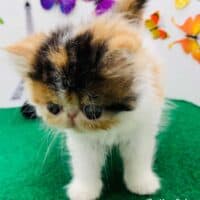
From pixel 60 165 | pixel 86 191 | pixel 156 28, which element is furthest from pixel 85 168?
pixel 156 28

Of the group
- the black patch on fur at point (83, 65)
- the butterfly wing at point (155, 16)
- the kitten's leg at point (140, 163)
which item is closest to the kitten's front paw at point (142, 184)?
the kitten's leg at point (140, 163)

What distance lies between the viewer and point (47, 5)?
5.55ft

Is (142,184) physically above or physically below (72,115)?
below

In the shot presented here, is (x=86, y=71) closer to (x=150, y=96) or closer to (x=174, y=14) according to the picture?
(x=150, y=96)

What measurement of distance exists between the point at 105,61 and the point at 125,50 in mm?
44

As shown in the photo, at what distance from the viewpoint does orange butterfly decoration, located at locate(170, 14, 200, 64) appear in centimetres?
163

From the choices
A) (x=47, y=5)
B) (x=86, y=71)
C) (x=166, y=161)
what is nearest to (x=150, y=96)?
(x=86, y=71)

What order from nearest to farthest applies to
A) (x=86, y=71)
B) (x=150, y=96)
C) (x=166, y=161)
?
(x=86, y=71)
(x=150, y=96)
(x=166, y=161)

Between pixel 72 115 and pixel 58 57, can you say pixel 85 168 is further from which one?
pixel 58 57

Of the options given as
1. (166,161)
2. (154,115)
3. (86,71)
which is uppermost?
(86,71)

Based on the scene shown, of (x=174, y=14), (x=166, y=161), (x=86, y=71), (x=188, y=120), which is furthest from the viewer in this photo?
(x=174, y=14)

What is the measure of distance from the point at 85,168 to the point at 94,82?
1.09 ft

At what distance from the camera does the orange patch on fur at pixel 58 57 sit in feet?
2.45

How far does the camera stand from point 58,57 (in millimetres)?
755
